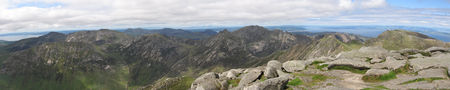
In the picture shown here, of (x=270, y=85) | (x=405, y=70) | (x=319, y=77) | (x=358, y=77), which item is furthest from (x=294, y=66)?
(x=270, y=85)

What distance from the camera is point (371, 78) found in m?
32.9

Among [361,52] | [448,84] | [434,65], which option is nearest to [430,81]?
[448,84]

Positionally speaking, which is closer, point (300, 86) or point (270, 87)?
point (270, 87)

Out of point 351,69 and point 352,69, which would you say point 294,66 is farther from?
point 352,69

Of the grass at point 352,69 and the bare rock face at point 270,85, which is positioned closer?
the bare rock face at point 270,85

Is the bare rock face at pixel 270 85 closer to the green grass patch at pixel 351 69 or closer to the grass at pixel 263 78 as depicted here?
the grass at pixel 263 78

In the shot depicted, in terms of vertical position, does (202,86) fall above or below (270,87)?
below

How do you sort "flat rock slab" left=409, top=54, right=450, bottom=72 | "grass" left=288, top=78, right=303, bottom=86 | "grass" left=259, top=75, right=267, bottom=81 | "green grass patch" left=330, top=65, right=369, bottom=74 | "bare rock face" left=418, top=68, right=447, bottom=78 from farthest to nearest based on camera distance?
"grass" left=259, top=75, right=267, bottom=81, "green grass patch" left=330, top=65, right=369, bottom=74, "flat rock slab" left=409, top=54, right=450, bottom=72, "grass" left=288, top=78, right=303, bottom=86, "bare rock face" left=418, top=68, right=447, bottom=78

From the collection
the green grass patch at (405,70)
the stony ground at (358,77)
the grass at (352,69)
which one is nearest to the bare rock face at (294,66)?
the stony ground at (358,77)

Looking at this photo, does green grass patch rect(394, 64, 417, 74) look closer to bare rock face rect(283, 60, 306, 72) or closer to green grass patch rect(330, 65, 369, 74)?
green grass patch rect(330, 65, 369, 74)

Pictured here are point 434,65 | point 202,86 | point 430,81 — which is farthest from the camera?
point 202,86

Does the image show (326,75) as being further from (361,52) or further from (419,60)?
(361,52)

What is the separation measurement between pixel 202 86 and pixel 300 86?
16.2 meters

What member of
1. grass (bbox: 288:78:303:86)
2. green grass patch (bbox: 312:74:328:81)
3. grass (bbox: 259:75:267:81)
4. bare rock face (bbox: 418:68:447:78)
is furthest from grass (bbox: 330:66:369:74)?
grass (bbox: 259:75:267:81)
